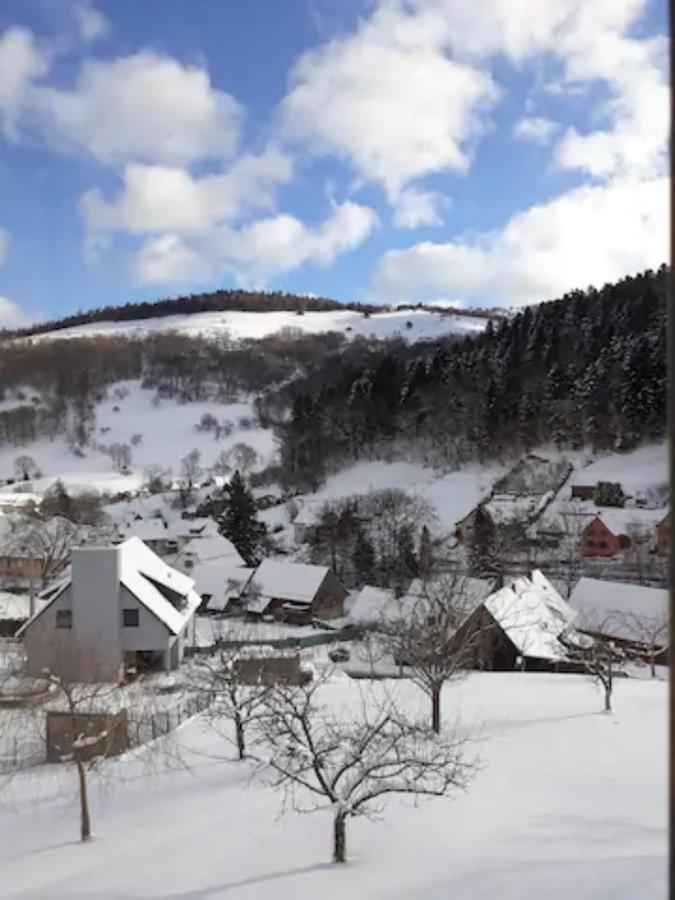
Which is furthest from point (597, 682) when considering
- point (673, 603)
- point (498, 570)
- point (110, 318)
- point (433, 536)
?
point (110, 318)

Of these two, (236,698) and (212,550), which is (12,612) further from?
(236,698)

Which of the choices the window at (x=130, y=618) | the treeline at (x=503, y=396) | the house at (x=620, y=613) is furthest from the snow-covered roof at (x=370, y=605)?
the treeline at (x=503, y=396)

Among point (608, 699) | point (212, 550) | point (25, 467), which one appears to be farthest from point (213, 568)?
point (25, 467)

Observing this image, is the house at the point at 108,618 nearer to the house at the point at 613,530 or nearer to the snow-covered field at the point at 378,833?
the snow-covered field at the point at 378,833

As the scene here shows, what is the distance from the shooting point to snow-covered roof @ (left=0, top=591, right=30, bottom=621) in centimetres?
2509

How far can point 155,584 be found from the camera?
1900 centimetres

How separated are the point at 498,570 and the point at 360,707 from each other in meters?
14.5

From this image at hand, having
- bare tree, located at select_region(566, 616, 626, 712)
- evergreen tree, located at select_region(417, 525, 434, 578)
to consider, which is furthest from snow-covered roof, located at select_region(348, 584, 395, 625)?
bare tree, located at select_region(566, 616, 626, 712)

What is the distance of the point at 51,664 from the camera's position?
50.1 feet

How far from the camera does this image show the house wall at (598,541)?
28.6 metres

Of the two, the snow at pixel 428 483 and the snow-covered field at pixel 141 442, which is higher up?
the snow-covered field at pixel 141 442

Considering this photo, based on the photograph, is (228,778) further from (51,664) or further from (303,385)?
(303,385)

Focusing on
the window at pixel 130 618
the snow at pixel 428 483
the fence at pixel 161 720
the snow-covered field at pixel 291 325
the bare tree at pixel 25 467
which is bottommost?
the fence at pixel 161 720

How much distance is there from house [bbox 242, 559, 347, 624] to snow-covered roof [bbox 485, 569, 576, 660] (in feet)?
24.4
